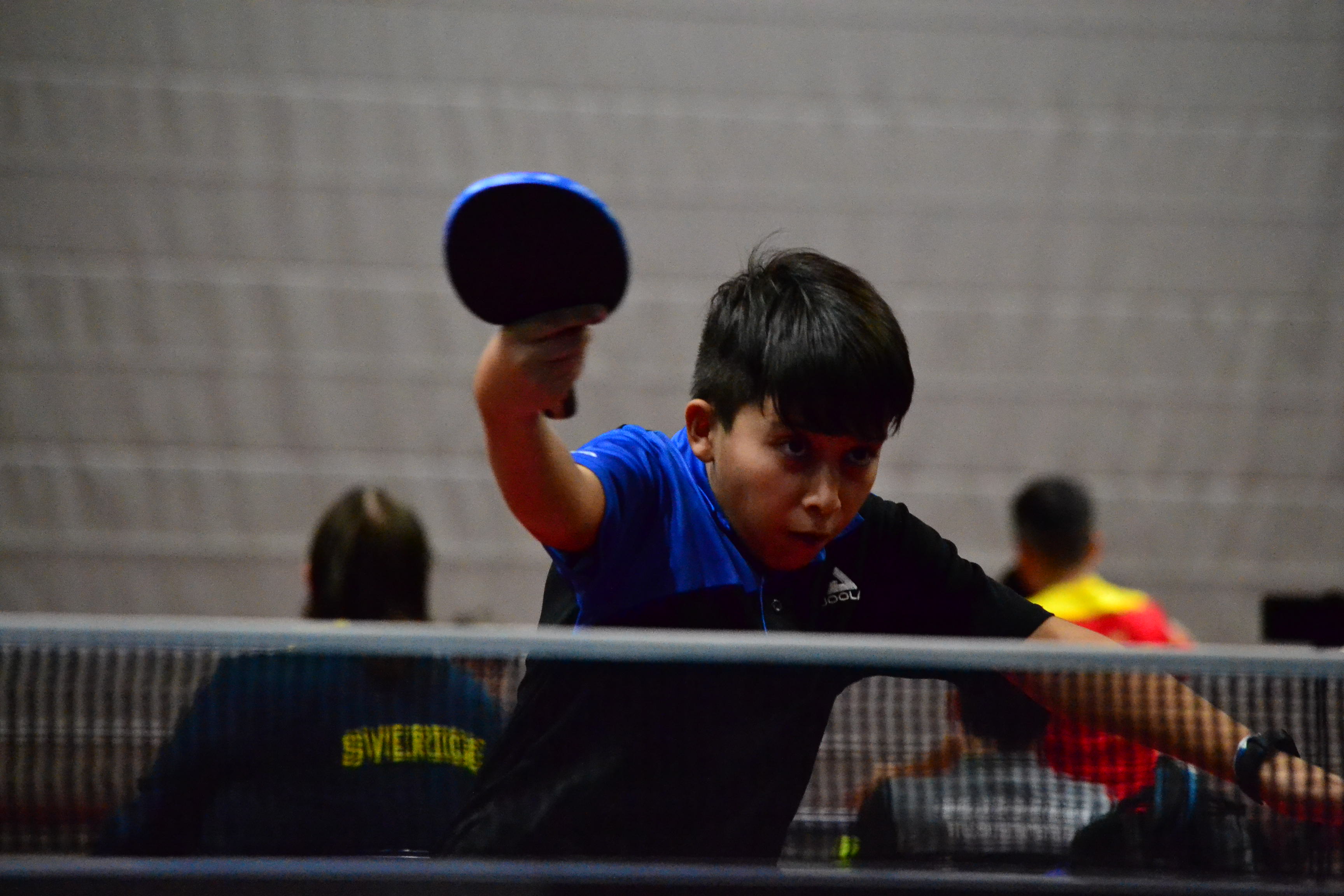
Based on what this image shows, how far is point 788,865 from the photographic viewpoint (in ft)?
3.50

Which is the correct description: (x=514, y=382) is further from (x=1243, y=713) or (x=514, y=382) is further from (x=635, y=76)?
(x=635, y=76)

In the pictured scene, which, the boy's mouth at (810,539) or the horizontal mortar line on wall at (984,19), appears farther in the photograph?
the horizontal mortar line on wall at (984,19)

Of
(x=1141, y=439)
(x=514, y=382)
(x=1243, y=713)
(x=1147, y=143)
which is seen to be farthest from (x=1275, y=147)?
(x=514, y=382)

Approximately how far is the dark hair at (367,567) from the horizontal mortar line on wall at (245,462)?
241 centimetres

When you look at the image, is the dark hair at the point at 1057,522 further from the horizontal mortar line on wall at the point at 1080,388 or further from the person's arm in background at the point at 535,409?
the person's arm in background at the point at 535,409

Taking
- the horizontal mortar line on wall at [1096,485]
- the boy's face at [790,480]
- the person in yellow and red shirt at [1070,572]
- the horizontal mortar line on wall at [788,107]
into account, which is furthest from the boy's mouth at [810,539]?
the horizontal mortar line on wall at [788,107]

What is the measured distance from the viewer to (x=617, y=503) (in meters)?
1.18

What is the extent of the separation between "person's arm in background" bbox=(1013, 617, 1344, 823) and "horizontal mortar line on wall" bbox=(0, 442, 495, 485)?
158 inches

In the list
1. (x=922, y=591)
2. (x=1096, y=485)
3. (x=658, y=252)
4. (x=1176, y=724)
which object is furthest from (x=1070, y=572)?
(x=1176, y=724)

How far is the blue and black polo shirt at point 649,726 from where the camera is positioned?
1.05 meters

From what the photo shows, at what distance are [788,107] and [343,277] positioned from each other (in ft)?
6.38

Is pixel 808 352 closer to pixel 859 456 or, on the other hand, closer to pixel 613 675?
pixel 859 456

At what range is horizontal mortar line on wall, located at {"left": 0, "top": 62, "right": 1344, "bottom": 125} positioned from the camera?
5012mm

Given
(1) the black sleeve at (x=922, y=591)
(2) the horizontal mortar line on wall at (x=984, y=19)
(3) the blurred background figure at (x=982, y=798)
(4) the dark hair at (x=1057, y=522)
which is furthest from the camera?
(2) the horizontal mortar line on wall at (x=984, y=19)
